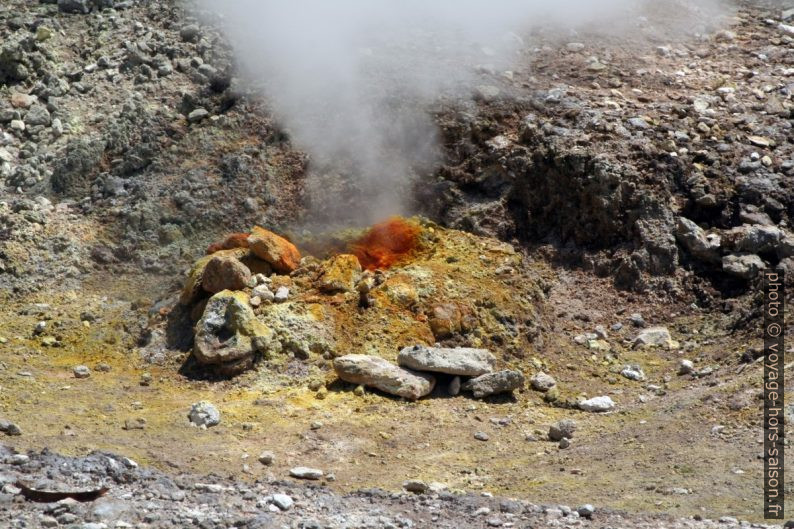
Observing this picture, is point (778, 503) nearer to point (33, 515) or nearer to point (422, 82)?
point (33, 515)

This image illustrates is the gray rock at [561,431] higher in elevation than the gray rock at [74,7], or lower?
lower

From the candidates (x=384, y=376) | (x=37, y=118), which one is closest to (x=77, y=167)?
(x=37, y=118)

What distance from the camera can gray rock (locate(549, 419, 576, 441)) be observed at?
7.28 meters

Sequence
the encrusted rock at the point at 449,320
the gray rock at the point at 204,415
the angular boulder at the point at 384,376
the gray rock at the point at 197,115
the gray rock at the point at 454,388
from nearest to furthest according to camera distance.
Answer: the gray rock at the point at 204,415
the angular boulder at the point at 384,376
the gray rock at the point at 454,388
the encrusted rock at the point at 449,320
the gray rock at the point at 197,115

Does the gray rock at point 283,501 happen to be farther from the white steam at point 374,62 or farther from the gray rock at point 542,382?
the white steam at point 374,62

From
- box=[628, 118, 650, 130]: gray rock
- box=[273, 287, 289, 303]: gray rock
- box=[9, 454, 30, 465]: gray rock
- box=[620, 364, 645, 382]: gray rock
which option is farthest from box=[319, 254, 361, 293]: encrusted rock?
→ box=[9, 454, 30, 465]: gray rock

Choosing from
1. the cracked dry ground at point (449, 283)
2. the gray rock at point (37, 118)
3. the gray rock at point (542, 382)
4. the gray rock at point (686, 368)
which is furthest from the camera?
the gray rock at point (37, 118)

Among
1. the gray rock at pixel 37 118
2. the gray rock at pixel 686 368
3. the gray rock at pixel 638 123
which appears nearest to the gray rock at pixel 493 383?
the gray rock at pixel 686 368

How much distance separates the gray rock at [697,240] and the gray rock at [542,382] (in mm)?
1891

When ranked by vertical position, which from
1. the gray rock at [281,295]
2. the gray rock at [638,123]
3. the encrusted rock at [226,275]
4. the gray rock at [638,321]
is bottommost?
the gray rock at [638,321]

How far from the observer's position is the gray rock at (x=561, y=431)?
728cm

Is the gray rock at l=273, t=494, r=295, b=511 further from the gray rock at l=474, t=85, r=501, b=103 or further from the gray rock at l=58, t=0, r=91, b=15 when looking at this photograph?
the gray rock at l=58, t=0, r=91, b=15

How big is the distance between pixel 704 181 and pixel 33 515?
6.19m

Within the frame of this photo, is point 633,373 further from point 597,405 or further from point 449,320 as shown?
point 449,320
